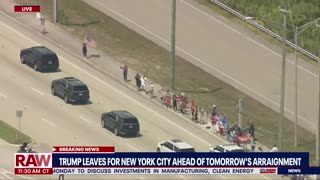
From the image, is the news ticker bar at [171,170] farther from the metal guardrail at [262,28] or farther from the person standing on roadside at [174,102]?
the metal guardrail at [262,28]

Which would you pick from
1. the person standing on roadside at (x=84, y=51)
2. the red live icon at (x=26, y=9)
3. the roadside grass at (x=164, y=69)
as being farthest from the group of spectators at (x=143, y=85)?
the red live icon at (x=26, y=9)

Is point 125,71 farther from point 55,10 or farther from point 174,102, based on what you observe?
point 55,10

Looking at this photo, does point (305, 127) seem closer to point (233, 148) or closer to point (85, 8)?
point (233, 148)

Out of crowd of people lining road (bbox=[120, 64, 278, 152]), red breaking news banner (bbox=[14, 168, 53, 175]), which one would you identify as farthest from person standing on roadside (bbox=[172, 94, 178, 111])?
red breaking news banner (bbox=[14, 168, 53, 175])

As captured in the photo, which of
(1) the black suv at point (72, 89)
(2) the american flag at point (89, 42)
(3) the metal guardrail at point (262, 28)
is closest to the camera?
(1) the black suv at point (72, 89)

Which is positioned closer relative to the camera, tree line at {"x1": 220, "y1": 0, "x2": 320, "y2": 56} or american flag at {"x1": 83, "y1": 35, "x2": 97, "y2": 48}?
american flag at {"x1": 83, "y1": 35, "x2": 97, "y2": 48}

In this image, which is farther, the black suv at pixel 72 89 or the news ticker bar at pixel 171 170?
the black suv at pixel 72 89

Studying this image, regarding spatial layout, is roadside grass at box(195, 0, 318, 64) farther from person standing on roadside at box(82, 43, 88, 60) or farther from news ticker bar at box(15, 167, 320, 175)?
news ticker bar at box(15, 167, 320, 175)
